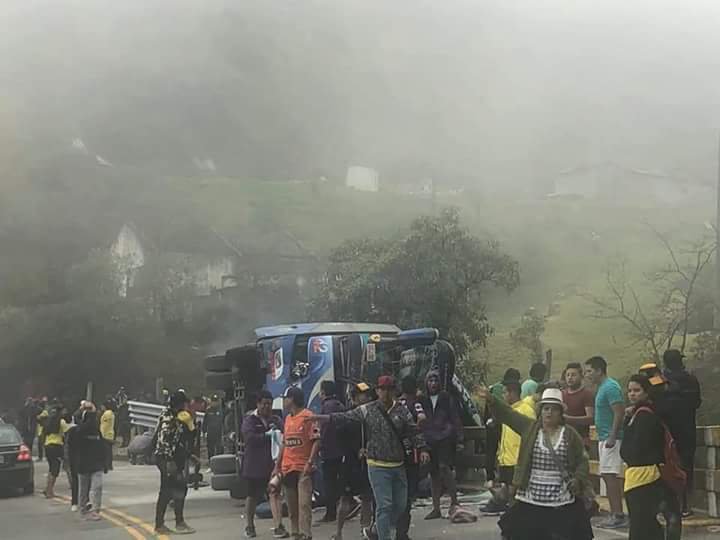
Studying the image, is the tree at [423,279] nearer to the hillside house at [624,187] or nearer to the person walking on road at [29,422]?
the person walking on road at [29,422]

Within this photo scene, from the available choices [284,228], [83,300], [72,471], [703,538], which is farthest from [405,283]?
[284,228]

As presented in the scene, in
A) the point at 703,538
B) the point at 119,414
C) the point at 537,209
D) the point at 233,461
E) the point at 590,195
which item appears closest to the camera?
the point at 703,538

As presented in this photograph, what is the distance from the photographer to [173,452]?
8547 millimetres

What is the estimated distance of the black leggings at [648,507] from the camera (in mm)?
4914

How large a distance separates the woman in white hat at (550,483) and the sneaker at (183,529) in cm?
467

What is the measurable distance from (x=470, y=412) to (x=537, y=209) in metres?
42.6

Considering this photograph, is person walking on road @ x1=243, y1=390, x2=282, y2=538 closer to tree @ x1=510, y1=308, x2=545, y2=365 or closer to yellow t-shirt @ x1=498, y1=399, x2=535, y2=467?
yellow t-shirt @ x1=498, y1=399, x2=535, y2=467

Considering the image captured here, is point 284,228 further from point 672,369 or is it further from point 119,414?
point 672,369

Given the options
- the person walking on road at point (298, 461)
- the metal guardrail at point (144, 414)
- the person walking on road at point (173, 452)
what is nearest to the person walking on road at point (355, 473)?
the person walking on road at point (298, 461)

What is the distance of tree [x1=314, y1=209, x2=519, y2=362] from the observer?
16.8 meters

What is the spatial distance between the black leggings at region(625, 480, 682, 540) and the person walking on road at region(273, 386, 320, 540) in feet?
9.64

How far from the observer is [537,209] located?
51.8 m

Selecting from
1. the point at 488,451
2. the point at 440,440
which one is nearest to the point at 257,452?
the point at 440,440

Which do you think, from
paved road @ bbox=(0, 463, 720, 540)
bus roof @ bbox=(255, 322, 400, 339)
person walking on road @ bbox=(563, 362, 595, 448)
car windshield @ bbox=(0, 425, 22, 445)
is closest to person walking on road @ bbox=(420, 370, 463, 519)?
paved road @ bbox=(0, 463, 720, 540)
